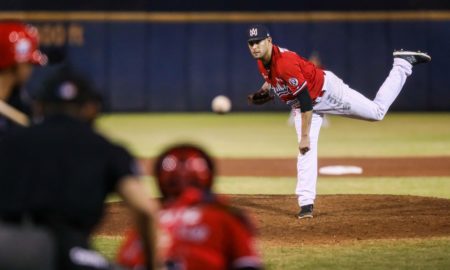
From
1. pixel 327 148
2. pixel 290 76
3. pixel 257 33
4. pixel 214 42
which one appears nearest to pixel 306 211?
pixel 290 76

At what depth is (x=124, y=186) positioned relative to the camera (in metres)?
3.50

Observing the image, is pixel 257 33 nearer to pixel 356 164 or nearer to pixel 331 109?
pixel 331 109

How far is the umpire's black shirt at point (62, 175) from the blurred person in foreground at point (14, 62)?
1.48m

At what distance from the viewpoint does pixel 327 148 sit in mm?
17625

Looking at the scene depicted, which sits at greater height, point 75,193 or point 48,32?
point 48,32

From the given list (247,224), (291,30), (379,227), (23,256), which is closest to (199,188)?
(247,224)

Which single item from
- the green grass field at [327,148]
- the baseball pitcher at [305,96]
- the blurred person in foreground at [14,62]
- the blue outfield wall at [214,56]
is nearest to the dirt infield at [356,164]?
the green grass field at [327,148]

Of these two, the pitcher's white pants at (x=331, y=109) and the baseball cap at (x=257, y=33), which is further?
the pitcher's white pants at (x=331, y=109)

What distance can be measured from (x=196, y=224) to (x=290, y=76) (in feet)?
18.3

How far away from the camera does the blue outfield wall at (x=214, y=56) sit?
Answer: 26.1m

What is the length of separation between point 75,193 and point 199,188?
0.48 m

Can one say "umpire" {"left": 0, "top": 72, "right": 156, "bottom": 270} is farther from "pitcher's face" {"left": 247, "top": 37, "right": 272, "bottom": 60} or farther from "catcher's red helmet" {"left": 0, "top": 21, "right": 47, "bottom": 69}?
"pitcher's face" {"left": 247, "top": 37, "right": 272, "bottom": 60}

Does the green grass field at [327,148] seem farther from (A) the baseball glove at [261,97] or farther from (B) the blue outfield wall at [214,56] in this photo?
(A) the baseball glove at [261,97]

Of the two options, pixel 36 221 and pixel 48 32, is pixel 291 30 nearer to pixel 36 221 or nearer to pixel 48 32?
pixel 48 32
